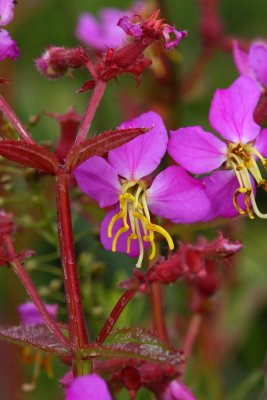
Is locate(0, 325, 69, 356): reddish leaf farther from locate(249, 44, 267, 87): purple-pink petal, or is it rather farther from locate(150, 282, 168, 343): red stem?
locate(249, 44, 267, 87): purple-pink petal

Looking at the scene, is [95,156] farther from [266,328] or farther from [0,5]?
[266,328]

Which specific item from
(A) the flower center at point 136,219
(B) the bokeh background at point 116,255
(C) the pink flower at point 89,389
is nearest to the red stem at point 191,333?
(B) the bokeh background at point 116,255

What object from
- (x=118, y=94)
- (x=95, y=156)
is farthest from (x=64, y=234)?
(x=118, y=94)

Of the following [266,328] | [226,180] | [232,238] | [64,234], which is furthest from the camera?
[266,328]

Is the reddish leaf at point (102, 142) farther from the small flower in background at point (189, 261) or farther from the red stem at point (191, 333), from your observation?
the red stem at point (191, 333)

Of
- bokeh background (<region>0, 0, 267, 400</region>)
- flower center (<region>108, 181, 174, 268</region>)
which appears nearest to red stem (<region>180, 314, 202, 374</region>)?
bokeh background (<region>0, 0, 267, 400</region>)

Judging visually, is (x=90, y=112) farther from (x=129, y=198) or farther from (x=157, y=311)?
(x=157, y=311)

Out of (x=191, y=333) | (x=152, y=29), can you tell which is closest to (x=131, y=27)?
(x=152, y=29)
